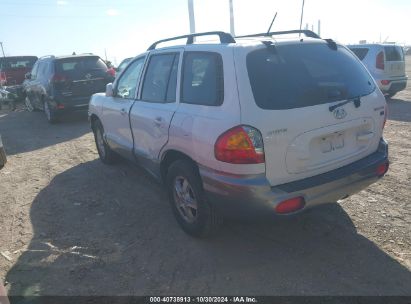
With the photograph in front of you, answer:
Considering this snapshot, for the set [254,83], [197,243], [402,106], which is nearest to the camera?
[254,83]

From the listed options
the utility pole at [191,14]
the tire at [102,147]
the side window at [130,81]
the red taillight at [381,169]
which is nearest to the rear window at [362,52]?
the tire at [102,147]

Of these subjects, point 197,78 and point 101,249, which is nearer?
point 197,78

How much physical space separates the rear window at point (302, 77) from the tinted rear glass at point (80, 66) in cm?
819

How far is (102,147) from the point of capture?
644cm

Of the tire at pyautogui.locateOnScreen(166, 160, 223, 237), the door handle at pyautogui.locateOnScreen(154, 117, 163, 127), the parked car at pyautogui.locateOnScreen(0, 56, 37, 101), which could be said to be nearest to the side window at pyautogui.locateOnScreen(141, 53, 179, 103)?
the door handle at pyautogui.locateOnScreen(154, 117, 163, 127)

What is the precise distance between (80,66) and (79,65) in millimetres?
43

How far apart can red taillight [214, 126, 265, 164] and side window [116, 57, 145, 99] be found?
84.2 inches

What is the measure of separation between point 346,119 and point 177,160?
161cm

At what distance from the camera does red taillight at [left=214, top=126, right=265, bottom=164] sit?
114 inches

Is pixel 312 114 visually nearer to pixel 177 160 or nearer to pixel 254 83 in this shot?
pixel 254 83

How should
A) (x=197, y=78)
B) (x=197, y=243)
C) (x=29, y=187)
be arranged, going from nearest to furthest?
(x=197, y=78) → (x=197, y=243) → (x=29, y=187)

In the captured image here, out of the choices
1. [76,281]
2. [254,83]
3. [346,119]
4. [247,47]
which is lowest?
[76,281]

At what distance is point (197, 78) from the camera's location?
351 cm

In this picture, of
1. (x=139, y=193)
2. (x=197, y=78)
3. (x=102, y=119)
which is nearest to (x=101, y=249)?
(x=139, y=193)
